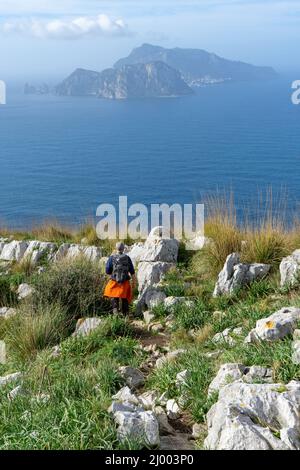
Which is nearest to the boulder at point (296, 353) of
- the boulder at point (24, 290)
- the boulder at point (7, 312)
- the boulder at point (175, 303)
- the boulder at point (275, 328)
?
the boulder at point (275, 328)

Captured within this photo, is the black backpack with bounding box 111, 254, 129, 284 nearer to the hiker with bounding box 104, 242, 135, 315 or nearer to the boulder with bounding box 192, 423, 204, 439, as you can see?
the hiker with bounding box 104, 242, 135, 315

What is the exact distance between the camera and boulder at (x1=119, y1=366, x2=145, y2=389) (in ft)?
20.1

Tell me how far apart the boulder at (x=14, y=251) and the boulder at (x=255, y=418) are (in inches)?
421

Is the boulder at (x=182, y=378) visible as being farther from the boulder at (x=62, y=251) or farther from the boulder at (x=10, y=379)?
the boulder at (x=62, y=251)

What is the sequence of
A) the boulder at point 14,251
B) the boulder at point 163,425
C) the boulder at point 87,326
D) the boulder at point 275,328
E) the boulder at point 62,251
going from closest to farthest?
the boulder at point 163,425 < the boulder at point 275,328 < the boulder at point 87,326 < the boulder at point 62,251 < the boulder at point 14,251

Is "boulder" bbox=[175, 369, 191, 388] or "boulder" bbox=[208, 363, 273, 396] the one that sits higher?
"boulder" bbox=[208, 363, 273, 396]

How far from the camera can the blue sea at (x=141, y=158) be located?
74.8 meters

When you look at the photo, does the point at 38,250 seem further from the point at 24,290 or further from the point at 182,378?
the point at 182,378

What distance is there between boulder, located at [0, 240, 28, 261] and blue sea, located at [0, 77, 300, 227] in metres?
29.9

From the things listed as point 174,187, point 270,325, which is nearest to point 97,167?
point 174,187

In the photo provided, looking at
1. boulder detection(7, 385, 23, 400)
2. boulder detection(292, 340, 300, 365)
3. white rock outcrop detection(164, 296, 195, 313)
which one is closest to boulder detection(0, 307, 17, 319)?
white rock outcrop detection(164, 296, 195, 313)

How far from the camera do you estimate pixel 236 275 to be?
31.6ft
